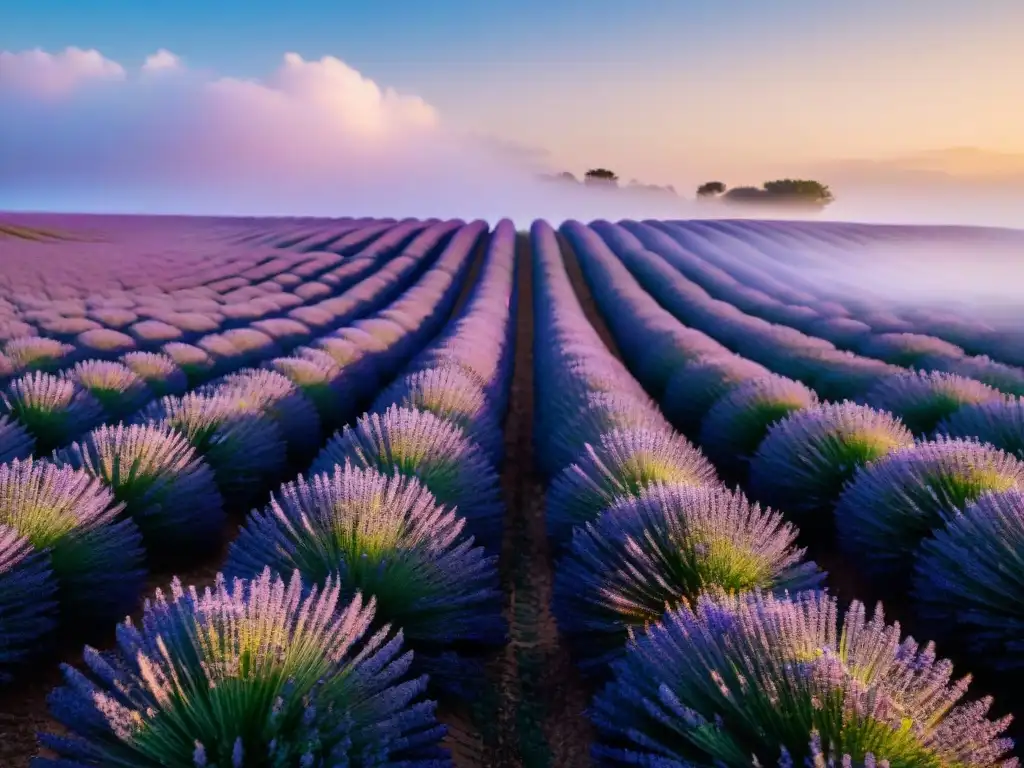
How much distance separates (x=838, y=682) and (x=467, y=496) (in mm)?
1956

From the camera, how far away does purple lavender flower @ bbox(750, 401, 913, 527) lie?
12.6 ft

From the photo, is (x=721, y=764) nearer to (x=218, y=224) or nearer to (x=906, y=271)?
(x=906, y=271)

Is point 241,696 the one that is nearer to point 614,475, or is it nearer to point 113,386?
point 614,475

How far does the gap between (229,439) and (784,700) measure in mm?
3456

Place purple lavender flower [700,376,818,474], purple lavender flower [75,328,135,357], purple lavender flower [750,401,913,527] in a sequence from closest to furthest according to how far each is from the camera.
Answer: purple lavender flower [750,401,913,527] < purple lavender flower [700,376,818,474] < purple lavender flower [75,328,135,357]

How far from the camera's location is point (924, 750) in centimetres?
154

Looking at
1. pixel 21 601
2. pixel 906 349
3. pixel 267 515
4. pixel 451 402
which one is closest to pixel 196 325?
pixel 451 402

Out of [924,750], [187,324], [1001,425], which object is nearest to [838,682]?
[924,750]

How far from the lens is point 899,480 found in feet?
10.6

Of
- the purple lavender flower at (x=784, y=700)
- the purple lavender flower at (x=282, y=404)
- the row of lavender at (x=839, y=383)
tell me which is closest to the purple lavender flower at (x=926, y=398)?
the row of lavender at (x=839, y=383)

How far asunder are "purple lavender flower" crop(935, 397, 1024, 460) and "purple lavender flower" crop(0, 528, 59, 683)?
13.8 feet

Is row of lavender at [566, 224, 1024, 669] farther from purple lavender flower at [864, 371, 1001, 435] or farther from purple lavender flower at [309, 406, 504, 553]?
purple lavender flower at [309, 406, 504, 553]

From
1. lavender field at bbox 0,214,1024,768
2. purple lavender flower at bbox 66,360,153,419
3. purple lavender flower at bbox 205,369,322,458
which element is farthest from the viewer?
purple lavender flower at bbox 66,360,153,419

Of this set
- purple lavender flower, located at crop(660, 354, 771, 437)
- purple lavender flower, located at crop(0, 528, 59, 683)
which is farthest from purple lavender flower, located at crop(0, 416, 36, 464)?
purple lavender flower, located at crop(660, 354, 771, 437)
